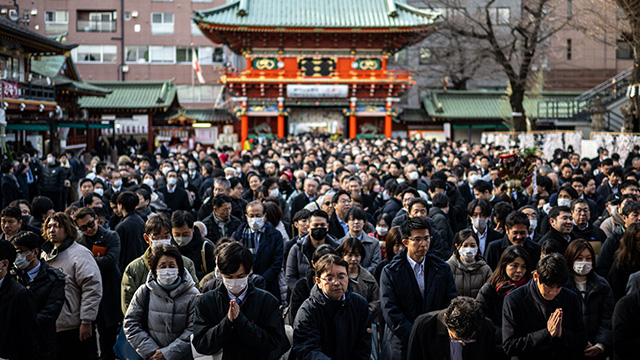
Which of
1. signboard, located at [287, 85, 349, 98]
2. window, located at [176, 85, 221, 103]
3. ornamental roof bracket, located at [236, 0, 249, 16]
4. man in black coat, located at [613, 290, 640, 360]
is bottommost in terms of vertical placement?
man in black coat, located at [613, 290, 640, 360]

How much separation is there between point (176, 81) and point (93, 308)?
41.1 meters

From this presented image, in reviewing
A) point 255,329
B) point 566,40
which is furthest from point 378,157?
point 566,40

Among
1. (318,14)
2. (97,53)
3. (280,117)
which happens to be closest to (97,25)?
(97,53)

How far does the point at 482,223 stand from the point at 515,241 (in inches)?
38.7

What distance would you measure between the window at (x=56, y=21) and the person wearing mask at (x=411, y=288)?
147 ft

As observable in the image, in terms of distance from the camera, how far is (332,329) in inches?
184

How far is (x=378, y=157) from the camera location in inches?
688

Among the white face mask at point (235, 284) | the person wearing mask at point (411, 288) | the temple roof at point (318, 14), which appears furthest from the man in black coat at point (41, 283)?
the temple roof at point (318, 14)

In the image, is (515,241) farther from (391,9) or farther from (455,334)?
(391,9)

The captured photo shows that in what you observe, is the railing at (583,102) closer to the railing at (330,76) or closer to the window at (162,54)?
the railing at (330,76)

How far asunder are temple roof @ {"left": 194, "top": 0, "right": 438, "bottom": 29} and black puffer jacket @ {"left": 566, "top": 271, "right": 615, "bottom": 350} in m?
31.0

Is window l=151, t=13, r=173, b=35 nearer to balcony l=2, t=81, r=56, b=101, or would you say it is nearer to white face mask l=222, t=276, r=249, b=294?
balcony l=2, t=81, r=56, b=101

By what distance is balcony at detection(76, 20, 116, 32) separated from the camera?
4541 cm

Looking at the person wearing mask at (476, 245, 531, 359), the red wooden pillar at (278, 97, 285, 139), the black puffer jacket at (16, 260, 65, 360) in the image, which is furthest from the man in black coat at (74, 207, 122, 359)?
the red wooden pillar at (278, 97, 285, 139)
